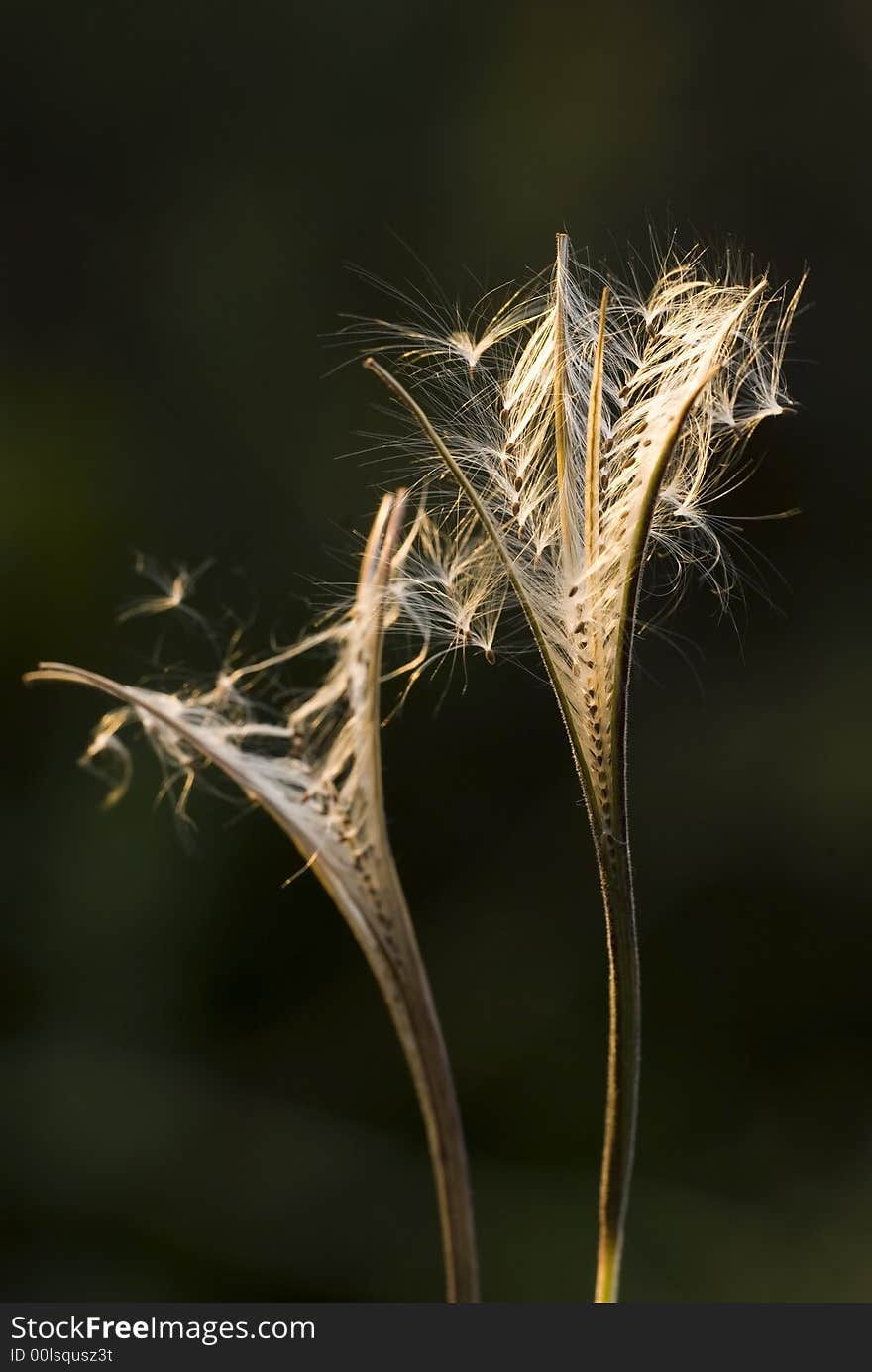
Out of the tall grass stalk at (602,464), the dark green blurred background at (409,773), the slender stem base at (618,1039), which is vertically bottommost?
the slender stem base at (618,1039)

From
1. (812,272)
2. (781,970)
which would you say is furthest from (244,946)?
(812,272)

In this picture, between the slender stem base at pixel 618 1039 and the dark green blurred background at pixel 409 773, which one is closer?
the slender stem base at pixel 618 1039

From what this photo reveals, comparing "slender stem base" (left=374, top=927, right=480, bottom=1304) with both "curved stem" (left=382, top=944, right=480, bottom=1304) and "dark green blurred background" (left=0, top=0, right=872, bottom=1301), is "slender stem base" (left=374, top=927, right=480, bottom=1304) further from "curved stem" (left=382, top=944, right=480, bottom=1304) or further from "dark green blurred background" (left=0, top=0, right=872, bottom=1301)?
"dark green blurred background" (left=0, top=0, right=872, bottom=1301)

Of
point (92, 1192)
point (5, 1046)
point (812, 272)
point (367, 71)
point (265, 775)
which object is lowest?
point (265, 775)

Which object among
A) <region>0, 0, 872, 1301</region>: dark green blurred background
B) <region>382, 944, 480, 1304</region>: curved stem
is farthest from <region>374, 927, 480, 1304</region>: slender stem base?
<region>0, 0, 872, 1301</region>: dark green blurred background

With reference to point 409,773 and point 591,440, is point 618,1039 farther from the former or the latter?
point 409,773

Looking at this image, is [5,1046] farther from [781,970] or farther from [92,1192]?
[781,970]

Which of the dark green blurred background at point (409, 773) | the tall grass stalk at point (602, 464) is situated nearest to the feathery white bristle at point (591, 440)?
the tall grass stalk at point (602, 464)

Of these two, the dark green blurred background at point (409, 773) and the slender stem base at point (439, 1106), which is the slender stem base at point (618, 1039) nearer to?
the slender stem base at point (439, 1106)

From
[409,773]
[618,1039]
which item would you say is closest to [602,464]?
[618,1039]
